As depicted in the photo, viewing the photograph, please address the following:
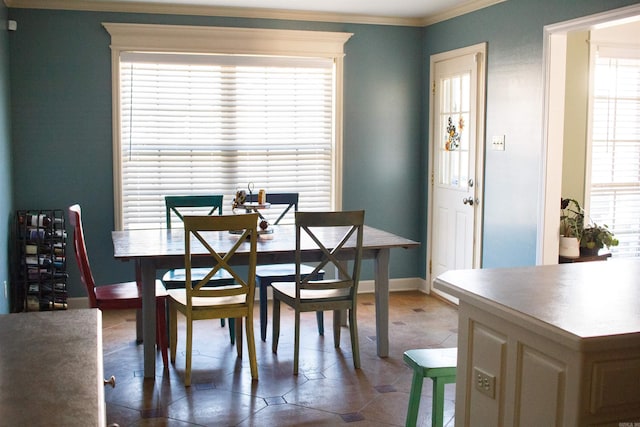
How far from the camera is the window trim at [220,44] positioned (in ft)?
18.6

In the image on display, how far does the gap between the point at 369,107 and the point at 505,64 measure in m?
1.47

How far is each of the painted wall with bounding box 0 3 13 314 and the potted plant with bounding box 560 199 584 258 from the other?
3.90 m

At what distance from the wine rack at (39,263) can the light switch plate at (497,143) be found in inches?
132

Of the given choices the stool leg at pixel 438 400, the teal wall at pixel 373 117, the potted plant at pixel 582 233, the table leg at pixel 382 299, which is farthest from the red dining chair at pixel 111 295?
the potted plant at pixel 582 233

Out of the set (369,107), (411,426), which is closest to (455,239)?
(369,107)

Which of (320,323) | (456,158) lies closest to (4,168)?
(320,323)

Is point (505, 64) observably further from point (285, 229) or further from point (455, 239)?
point (285, 229)

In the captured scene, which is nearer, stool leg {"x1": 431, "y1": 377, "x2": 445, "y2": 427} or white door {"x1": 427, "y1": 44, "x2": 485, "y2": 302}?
stool leg {"x1": 431, "y1": 377, "x2": 445, "y2": 427}

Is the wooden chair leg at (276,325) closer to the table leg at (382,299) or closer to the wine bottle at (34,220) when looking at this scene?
the table leg at (382,299)

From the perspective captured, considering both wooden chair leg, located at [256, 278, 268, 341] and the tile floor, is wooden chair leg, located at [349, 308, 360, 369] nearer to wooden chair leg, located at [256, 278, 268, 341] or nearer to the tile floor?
the tile floor

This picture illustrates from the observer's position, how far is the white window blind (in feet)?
19.1

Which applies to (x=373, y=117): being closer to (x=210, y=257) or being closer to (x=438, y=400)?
(x=210, y=257)

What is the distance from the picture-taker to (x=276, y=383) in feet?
13.4

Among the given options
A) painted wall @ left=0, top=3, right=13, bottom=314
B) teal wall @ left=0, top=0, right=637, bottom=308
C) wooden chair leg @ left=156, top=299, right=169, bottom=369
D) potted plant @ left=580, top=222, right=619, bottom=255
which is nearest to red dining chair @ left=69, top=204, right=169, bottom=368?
wooden chair leg @ left=156, top=299, right=169, bottom=369
